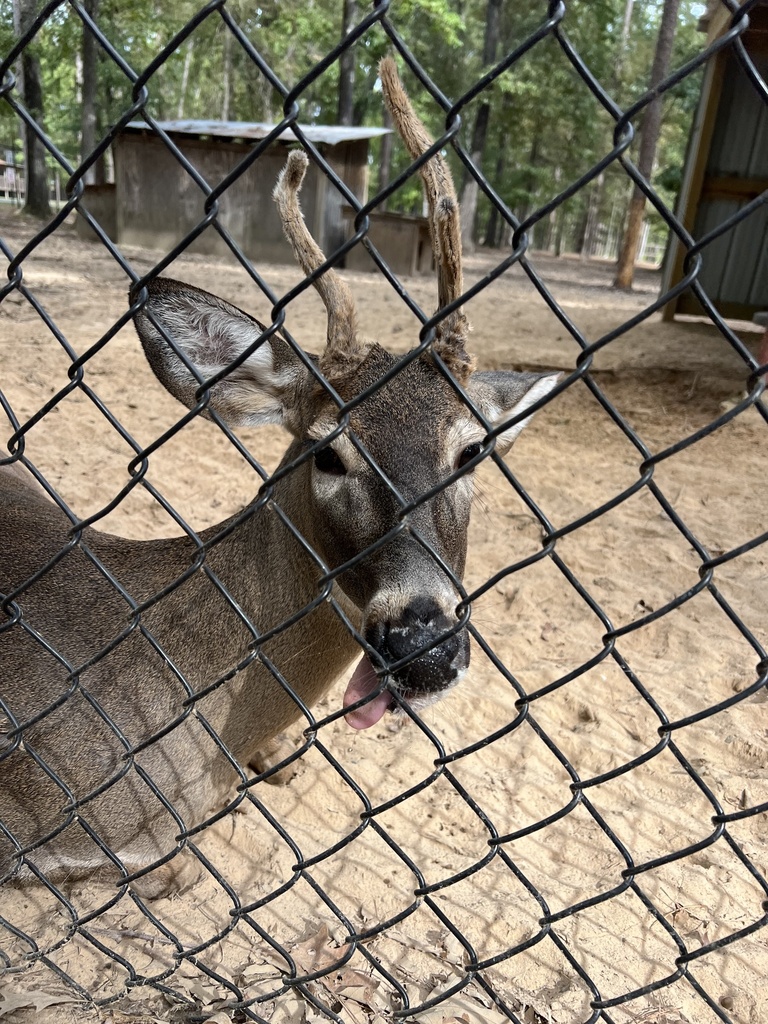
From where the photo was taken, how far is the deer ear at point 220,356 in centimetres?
225

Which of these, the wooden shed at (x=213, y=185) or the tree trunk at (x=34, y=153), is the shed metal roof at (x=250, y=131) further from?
the tree trunk at (x=34, y=153)

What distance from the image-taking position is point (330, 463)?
7.83ft

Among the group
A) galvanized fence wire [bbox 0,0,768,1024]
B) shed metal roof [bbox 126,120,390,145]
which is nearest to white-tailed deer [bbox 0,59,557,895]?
galvanized fence wire [bbox 0,0,768,1024]

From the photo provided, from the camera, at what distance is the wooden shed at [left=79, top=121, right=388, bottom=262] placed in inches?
698

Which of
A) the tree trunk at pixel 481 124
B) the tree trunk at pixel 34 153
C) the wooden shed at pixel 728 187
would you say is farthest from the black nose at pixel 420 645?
the tree trunk at pixel 481 124

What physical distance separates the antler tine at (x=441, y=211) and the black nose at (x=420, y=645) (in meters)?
0.89

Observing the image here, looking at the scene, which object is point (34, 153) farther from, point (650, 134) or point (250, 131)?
point (650, 134)

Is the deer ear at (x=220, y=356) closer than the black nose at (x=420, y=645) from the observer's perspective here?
No

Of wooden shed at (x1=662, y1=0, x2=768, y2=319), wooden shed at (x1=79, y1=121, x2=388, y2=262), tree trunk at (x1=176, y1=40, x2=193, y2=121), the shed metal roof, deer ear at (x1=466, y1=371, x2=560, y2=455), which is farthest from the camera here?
tree trunk at (x1=176, y1=40, x2=193, y2=121)

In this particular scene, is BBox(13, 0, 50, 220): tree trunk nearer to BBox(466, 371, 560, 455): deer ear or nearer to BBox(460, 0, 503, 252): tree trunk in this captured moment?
BBox(460, 0, 503, 252): tree trunk

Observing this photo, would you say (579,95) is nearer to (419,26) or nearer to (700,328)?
(419,26)

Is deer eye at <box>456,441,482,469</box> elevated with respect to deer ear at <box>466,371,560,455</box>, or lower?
lower

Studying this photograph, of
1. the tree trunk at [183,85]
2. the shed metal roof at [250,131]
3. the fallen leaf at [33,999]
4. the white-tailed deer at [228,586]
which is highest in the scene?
the tree trunk at [183,85]

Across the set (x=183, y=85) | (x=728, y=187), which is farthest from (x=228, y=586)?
(x=183, y=85)
